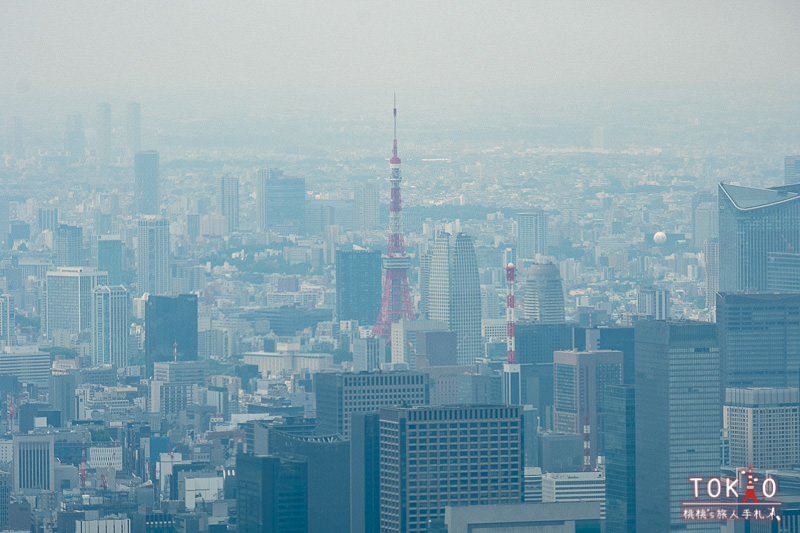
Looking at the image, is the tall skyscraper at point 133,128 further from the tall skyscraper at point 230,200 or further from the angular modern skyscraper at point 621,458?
the angular modern skyscraper at point 621,458

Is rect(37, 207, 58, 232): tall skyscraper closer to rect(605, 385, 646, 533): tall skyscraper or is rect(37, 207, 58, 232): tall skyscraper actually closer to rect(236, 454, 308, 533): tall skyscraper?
rect(605, 385, 646, 533): tall skyscraper

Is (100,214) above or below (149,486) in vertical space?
above

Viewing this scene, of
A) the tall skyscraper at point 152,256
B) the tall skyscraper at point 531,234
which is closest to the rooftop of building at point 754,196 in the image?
the tall skyscraper at point 531,234

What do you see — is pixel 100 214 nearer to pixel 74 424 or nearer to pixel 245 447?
pixel 74 424

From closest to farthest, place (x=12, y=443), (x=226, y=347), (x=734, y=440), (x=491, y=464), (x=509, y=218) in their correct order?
(x=491, y=464), (x=734, y=440), (x=12, y=443), (x=509, y=218), (x=226, y=347)

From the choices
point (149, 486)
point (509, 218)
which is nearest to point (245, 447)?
point (149, 486)

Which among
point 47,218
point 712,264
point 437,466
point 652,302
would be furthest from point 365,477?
point 47,218

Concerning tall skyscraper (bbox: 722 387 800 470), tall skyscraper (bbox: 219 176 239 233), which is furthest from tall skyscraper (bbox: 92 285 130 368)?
tall skyscraper (bbox: 722 387 800 470)
